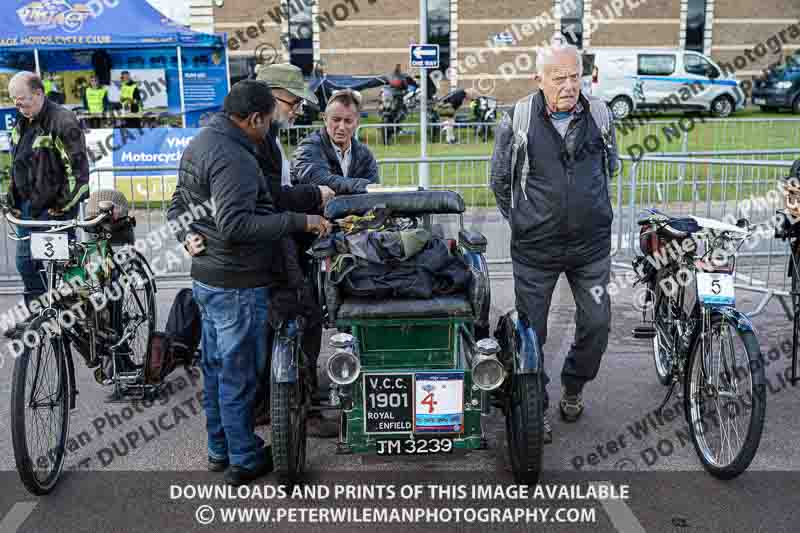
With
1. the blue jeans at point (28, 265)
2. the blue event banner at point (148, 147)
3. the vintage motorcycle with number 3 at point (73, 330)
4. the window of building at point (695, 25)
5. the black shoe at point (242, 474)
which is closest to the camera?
the vintage motorcycle with number 3 at point (73, 330)

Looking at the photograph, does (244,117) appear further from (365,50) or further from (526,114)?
(365,50)

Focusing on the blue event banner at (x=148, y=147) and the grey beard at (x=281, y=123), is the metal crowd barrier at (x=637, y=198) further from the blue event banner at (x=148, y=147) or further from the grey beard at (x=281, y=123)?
the grey beard at (x=281, y=123)

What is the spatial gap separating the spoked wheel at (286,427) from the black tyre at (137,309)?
1.63m

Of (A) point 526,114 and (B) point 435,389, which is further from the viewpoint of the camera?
(A) point 526,114

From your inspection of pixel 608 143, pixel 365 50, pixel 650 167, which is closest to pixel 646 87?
pixel 365 50

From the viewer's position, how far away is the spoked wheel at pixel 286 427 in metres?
3.58

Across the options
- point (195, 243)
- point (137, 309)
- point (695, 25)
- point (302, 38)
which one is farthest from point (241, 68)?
point (195, 243)

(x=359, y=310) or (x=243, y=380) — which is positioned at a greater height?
(x=359, y=310)

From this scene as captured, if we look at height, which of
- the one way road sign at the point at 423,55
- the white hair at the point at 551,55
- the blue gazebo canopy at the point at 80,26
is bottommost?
the white hair at the point at 551,55

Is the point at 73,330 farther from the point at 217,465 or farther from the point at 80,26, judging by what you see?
the point at 80,26

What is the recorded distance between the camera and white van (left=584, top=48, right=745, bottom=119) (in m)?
26.2

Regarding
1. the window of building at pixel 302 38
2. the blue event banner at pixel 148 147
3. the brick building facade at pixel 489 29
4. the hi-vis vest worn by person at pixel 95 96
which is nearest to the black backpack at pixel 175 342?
the blue event banner at pixel 148 147

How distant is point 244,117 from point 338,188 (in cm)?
129

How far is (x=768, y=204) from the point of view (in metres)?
8.05
